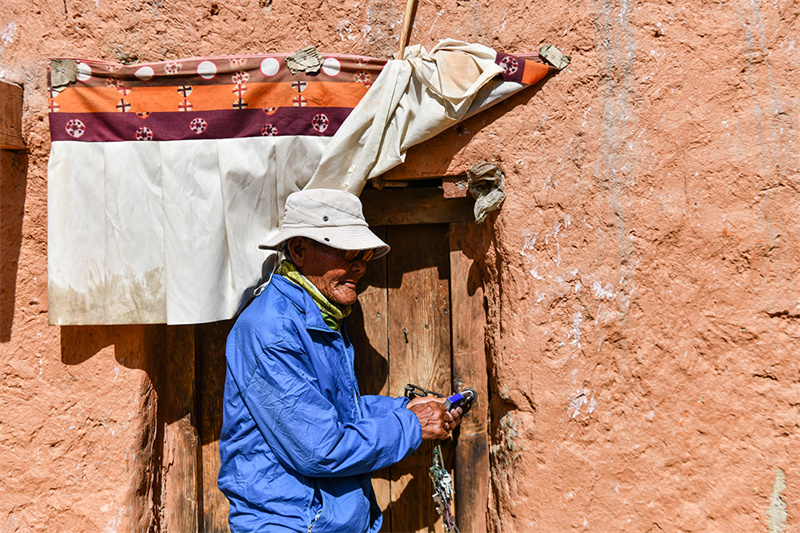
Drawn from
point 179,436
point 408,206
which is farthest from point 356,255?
point 179,436

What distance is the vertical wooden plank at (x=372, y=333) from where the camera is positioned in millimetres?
2096

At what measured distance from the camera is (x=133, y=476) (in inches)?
71.1

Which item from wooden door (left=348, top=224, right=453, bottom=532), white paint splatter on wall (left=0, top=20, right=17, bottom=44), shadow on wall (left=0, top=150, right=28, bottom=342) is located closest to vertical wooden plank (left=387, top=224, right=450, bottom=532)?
wooden door (left=348, top=224, right=453, bottom=532)

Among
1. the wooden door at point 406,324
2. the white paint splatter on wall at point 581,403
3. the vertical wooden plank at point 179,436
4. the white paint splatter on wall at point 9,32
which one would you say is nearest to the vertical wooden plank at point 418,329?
the wooden door at point 406,324

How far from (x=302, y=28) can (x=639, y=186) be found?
48.5 inches

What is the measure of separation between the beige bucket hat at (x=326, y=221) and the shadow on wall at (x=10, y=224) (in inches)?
34.9

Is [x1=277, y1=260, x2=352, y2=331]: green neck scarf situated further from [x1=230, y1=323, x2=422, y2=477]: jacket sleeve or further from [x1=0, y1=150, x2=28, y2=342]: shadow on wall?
[x1=0, y1=150, x2=28, y2=342]: shadow on wall

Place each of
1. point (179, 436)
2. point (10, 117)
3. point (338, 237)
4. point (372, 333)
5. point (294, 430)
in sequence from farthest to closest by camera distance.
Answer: point (372, 333)
point (179, 436)
point (10, 117)
point (338, 237)
point (294, 430)

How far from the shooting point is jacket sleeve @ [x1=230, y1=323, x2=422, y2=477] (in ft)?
4.77

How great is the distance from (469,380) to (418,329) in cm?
28

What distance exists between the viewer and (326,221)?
1.61 meters

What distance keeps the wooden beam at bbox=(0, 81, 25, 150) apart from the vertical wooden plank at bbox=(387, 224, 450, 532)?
128cm

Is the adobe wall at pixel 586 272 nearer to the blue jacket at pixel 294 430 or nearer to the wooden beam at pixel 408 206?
the wooden beam at pixel 408 206

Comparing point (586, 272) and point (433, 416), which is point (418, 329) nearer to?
point (433, 416)
